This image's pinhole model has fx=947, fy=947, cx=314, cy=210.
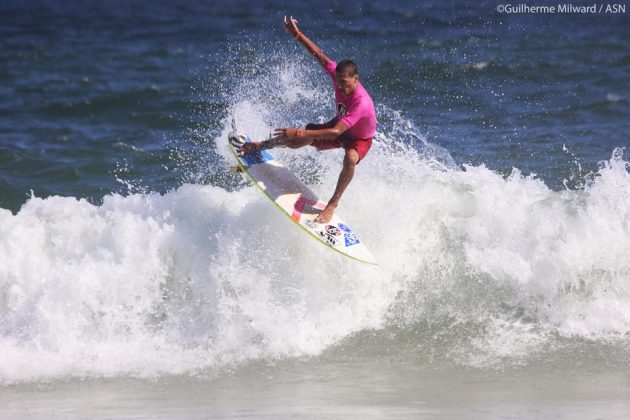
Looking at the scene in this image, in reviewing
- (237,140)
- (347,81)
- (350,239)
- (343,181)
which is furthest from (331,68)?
(350,239)

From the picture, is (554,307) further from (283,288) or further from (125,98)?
(125,98)

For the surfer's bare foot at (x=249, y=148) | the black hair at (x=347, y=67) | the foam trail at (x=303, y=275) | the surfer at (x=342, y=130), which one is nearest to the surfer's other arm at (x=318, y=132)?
the surfer at (x=342, y=130)

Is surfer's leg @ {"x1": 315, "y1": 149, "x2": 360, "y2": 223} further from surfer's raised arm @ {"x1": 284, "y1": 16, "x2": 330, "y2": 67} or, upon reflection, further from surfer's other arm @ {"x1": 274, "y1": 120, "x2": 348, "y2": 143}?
surfer's raised arm @ {"x1": 284, "y1": 16, "x2": 330, "y2": 67}

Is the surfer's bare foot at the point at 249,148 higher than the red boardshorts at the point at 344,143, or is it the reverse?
the surfer's bare foot at the point at 249,148

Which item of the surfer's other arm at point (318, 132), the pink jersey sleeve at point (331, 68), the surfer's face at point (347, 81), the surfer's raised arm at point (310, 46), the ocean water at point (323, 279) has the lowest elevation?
the ocean water at point (323, 279)

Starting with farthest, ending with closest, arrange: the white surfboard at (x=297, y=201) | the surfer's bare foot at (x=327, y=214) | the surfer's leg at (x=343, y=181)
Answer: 1. the surfer's bare foot at (x=327, y=214)
2. the white surfboard at (x=297, y=201)
3. the surfer's leg at (x=343, y=181)

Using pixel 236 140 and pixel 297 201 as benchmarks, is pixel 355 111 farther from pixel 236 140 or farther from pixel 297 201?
pixel 236 140

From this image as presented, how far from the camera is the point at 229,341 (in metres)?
8.52

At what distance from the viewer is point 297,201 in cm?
915

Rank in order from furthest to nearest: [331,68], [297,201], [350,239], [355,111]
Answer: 1. [297,201]
2. [350,239]
3. [331,68]
4. [355,111]

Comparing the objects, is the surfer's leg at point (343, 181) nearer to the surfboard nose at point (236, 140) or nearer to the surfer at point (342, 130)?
the surfer at point (342, 130)

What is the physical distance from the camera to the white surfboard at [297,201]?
29.1ft

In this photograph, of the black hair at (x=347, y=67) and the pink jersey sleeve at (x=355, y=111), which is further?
the pink jersey sleeve at (x=355, y=111)

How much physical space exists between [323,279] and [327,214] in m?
0.65
